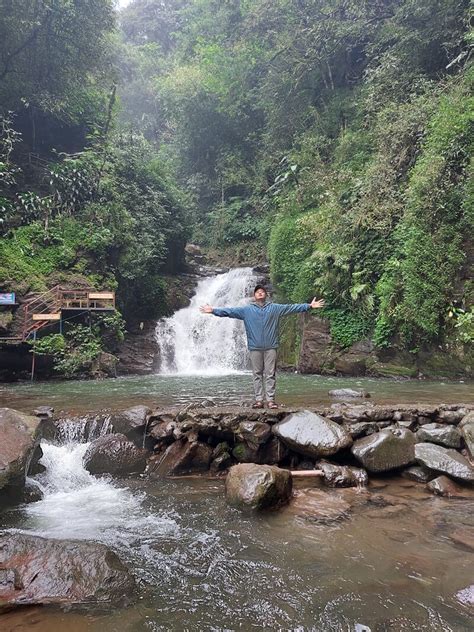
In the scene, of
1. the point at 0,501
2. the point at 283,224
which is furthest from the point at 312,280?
the point at 0,501

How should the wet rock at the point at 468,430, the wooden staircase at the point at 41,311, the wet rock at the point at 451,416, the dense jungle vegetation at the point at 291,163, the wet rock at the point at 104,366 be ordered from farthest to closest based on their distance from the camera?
1. the wet rock at the point at 104,366
2. the wooden staircase at the point at 41,311
3. the dense jungle vegetation at the point at 291,163
4. the wet rock at the point at 451,416
5. the wet rock at the point at 468,430

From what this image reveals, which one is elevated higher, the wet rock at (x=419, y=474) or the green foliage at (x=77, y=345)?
the green foliage at (x=77, y=345)

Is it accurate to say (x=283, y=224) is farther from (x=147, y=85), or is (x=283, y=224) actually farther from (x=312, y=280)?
(x=147, y=85)

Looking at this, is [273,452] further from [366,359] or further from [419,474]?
[366,359]

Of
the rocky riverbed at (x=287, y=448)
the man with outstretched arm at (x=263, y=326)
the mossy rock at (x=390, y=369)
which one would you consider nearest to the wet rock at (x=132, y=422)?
the rocky riverbed at (x=287, y=448)

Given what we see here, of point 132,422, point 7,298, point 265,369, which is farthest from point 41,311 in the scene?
point 265,369

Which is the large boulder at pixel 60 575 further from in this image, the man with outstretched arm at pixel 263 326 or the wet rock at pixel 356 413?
the wet rock at pixel 356 413

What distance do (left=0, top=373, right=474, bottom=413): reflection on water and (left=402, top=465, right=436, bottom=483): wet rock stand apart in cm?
206

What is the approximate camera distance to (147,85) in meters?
38.6

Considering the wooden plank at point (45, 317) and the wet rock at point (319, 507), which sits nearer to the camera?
the wet rock at point (319, 507)

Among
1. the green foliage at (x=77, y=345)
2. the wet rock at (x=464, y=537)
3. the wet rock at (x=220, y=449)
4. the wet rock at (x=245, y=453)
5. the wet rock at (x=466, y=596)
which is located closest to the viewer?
the wet rock at (x=466, y=596)

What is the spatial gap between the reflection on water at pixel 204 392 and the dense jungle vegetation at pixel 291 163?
1.97 metres

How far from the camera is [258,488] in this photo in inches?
180

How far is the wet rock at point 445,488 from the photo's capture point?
479 centimetres
